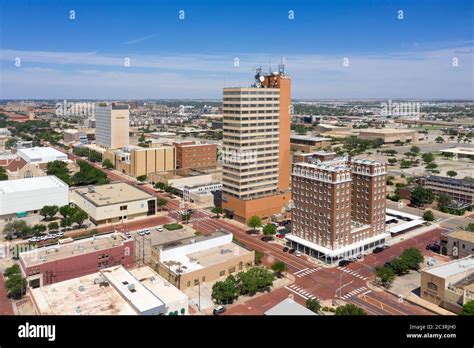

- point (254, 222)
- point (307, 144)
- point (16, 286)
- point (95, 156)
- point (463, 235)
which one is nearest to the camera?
point (16, 286)

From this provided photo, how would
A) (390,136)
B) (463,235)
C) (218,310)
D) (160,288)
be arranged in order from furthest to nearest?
(390,136)
(463,235)
(218,310)
(160,288)

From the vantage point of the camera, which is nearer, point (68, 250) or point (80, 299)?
point (80, 299)

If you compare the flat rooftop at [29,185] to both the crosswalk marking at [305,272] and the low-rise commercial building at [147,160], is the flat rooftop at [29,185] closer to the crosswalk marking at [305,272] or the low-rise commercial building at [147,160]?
the low-rise commercial building at [147,160]

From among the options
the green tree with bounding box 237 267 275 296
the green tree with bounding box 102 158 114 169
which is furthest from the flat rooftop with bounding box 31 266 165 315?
the green tree with bounding box 102 158 114 169

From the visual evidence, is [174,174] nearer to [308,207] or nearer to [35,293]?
[308,207]

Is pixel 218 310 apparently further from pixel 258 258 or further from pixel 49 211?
pixel 49 211

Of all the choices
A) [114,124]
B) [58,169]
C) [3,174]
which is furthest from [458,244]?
[114,124]

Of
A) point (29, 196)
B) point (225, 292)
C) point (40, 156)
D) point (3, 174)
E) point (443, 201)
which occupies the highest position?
point (40, 156)

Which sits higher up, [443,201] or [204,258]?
[443,201]
